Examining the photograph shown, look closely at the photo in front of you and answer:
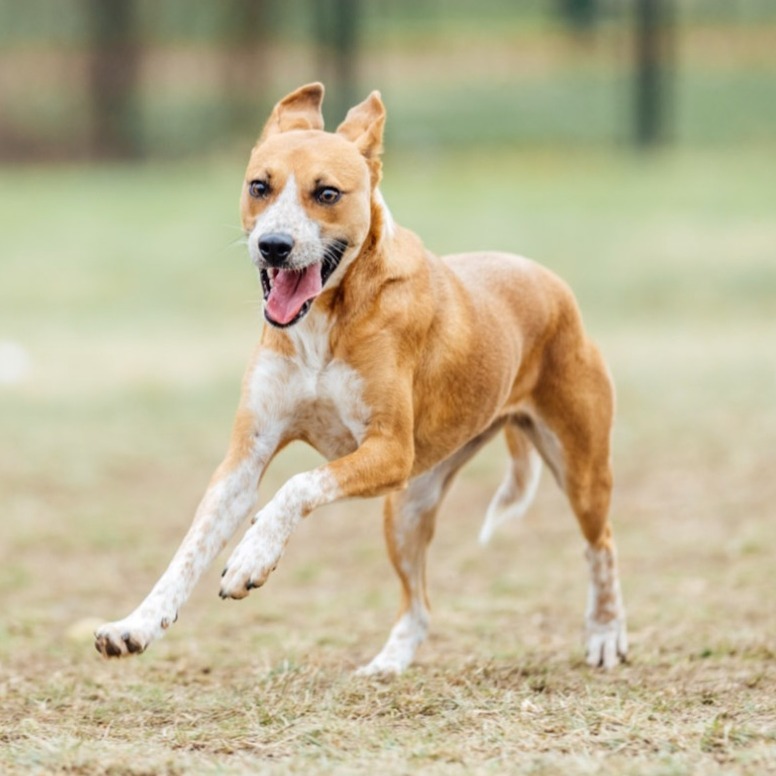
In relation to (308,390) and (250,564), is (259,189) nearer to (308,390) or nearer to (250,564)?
(308,390)

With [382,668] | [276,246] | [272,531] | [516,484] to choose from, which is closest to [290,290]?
[276,246]

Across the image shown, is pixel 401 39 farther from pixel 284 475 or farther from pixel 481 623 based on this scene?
pixel 481 623

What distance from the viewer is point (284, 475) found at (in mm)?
10383

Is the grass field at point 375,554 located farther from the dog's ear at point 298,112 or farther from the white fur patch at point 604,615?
the dog's ear at point 298,112

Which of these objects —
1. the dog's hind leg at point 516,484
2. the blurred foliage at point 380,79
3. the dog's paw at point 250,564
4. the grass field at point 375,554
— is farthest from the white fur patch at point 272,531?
the blurred foliage at point 380,79

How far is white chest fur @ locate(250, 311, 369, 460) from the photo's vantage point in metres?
5.36

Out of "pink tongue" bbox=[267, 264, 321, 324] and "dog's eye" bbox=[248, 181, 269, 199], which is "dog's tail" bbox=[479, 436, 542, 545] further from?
"dog's eye" bbox=[248, 181, 269, 199]

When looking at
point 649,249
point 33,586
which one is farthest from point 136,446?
point 649,249

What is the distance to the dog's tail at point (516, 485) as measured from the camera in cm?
673

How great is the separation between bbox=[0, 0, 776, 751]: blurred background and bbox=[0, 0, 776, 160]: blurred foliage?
5cm

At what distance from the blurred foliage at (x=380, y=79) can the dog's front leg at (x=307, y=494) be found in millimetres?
19408

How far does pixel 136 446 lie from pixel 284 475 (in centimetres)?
129

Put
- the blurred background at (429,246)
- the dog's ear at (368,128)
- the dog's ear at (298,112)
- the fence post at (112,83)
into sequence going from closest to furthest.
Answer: the dog's ear at (368,128), the dog's ear at (298,112), the blurred background at (429,246), the fence post at (112,83)

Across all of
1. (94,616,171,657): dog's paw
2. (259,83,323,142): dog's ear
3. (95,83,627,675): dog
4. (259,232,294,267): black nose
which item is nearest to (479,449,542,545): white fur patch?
(95,83,627,675): dog
